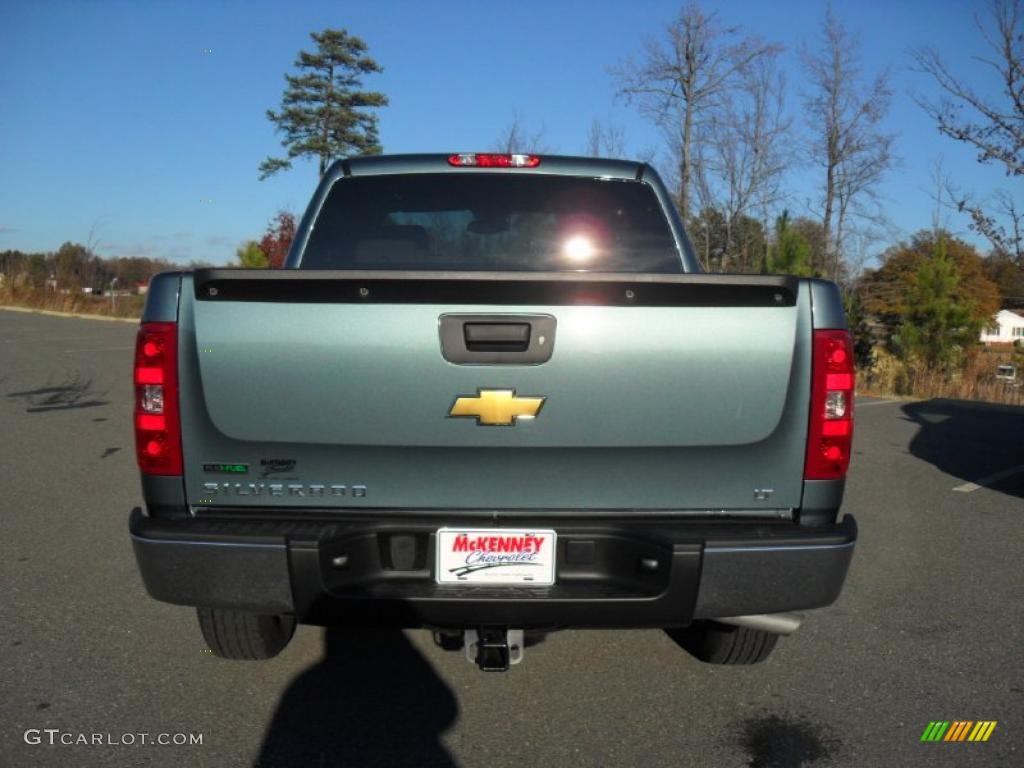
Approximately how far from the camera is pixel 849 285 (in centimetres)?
2481

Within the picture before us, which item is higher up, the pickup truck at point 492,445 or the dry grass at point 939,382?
the pickup truck at point 492,445

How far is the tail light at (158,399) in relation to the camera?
2541mm

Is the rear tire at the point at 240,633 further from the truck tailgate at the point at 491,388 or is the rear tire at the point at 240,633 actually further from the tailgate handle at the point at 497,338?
the tailgate handle at the point at 497,338

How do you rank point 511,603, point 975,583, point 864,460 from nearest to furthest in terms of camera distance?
point 511,603
point 975,583
point 864,460

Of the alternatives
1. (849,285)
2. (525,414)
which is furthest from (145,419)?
(849,285)

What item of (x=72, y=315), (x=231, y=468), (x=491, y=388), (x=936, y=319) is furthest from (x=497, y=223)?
(x=72, y=315)

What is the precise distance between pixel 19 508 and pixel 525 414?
15.7ft

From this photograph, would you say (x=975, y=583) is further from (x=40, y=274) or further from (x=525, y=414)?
(x=40, y=274)

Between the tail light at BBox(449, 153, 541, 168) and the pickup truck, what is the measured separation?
55.8 inches

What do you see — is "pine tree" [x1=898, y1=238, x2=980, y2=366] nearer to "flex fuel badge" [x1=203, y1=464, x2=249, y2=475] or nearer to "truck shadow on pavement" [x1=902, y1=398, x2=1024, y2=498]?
"truck shadow on pavement" [x1=902, y1=398, x2=1024, y2=498]

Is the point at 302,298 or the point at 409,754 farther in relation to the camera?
the point at 409,754

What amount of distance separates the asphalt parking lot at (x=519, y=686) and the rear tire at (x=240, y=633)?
0.28 feet

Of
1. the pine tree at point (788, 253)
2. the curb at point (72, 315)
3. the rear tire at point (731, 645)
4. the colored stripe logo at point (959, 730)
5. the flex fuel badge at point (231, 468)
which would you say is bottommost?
the colored stripe logo at point (959, 730)

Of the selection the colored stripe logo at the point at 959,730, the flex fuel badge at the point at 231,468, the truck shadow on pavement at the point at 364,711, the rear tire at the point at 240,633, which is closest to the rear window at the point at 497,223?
the flex fuel badge at the point at 231,468
